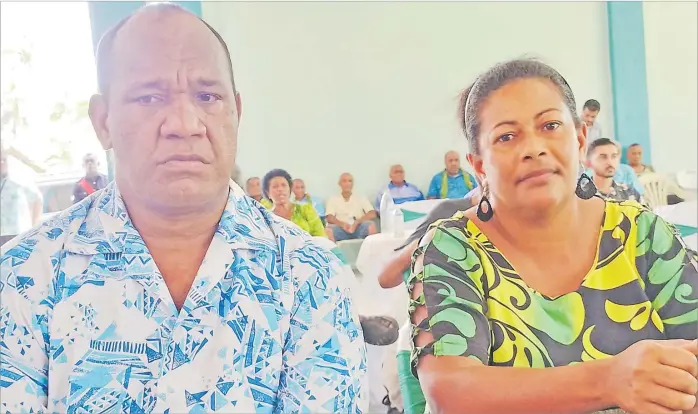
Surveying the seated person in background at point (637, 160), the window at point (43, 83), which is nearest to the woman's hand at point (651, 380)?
the seated person in background at point (637, 160)

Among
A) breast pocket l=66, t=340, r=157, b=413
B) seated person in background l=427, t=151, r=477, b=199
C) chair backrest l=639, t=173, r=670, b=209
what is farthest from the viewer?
chair backrest l=639, t=173, r=670, b=209


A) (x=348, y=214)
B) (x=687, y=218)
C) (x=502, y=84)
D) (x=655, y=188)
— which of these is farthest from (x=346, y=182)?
(x=687, y=218)

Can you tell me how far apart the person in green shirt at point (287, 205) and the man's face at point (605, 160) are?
0.46m

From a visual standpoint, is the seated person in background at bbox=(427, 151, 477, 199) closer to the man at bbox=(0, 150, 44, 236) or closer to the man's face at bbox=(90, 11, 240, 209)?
the man's face at bbox=(90, 11, 240, 209)

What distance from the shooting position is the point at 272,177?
1015 mm

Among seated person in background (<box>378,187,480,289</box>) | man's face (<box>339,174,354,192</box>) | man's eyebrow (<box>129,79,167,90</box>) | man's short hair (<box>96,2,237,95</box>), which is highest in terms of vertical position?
man's short hair (<box>96,2,237,95</box>)

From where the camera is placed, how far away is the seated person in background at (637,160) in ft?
3.61

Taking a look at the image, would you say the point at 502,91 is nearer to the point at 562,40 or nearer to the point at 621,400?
the point at 562,40

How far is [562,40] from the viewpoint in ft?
3.57

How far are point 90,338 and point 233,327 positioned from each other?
166 millimetres

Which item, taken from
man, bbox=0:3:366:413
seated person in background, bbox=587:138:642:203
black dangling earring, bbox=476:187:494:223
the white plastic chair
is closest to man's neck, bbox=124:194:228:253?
man, bbox=0:3:366:413

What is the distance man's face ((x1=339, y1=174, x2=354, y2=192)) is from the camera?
108cm

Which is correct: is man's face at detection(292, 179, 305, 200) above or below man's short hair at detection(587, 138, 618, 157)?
below

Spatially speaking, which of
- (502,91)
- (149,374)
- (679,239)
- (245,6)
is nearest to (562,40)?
(502,91)
